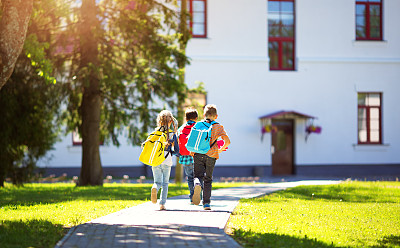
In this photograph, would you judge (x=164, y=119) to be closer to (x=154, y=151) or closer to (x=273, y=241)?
(x=154, y=151)

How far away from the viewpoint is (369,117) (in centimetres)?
2678

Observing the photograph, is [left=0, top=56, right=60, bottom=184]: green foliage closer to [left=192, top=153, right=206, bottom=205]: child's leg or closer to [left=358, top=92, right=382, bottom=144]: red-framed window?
[left=192, top=153, right=206, bottom=205]: child's leg

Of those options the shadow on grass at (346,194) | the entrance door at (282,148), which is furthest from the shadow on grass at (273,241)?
the entrance door at (282,148)

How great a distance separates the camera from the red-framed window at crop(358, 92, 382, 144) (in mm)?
26719

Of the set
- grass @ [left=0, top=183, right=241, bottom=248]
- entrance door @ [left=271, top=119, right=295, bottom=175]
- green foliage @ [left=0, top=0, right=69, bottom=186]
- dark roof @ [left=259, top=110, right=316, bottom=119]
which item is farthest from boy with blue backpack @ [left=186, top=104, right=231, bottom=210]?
entrance door @ [left=271, top=119, right=295, bottom=175]

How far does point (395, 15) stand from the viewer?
2706cm

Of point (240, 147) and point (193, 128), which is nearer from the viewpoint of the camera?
point (193, 128)

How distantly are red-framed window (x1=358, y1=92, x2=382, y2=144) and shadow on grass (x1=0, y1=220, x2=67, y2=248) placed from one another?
20704mm

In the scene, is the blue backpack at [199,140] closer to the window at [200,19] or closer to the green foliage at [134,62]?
the green foliage at [134,62]

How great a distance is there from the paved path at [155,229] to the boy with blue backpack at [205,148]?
1.11ft

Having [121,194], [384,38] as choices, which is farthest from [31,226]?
[384,38]

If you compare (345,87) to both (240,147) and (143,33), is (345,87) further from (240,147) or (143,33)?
(143,33)

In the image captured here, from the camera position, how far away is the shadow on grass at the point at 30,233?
659cm

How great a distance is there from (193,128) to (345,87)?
60.9ft
